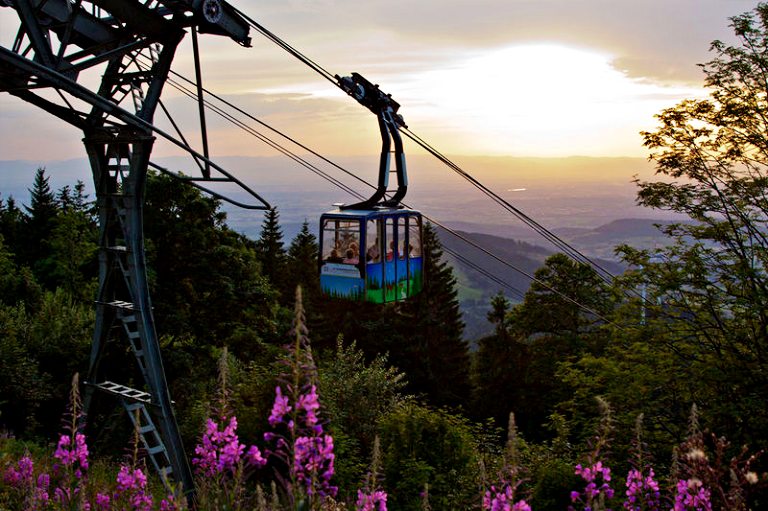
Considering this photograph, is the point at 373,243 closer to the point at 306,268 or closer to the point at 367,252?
the point at 367,252

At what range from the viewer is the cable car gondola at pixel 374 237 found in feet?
50.1

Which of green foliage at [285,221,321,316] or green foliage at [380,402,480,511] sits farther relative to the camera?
green foliage at [285,221,321,316]

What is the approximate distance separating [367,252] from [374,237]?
1.28 ft

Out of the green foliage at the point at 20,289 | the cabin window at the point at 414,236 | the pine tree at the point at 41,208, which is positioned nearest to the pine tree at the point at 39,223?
the pine tree at the point at 41,208

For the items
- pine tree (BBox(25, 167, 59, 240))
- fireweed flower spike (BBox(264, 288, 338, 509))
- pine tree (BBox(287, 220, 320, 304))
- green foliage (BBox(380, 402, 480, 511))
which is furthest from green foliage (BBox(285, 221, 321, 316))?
fireweed flower spike (BBox(264, 288, 338, 509))

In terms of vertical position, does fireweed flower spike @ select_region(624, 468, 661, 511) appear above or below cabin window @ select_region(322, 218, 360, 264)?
below

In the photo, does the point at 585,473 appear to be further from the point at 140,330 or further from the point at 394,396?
the point at 394,396

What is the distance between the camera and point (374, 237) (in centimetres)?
1537

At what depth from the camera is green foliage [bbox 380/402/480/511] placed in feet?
63.7

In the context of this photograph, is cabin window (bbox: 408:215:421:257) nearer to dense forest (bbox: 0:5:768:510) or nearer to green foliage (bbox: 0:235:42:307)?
dense forest (bbox: 0:5:768:510)

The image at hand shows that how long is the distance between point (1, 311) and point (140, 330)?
15156 millimetres

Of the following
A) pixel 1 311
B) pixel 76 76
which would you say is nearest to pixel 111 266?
pixel 76 76

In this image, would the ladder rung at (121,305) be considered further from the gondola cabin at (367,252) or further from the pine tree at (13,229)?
the pine tree at (13,229)

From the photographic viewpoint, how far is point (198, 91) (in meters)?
14.2
